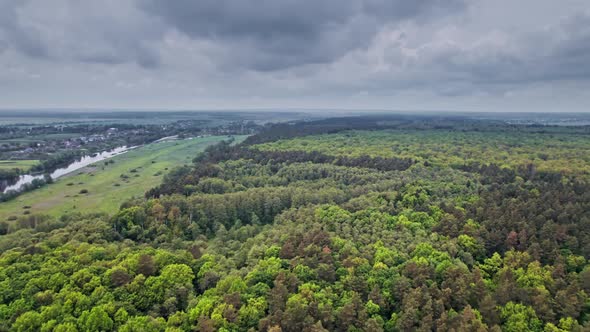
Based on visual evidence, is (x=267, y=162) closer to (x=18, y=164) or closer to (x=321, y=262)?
(x=321, y=262)

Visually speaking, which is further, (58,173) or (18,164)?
(18,164)

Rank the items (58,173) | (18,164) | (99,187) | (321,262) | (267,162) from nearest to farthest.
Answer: (321,262) → (99,187) → (267,162) → (58,173) → (18,164)

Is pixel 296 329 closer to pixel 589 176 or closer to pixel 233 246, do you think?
pixel 233 246

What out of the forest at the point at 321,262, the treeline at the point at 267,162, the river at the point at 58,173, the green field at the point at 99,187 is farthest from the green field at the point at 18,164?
the forest at the point at 321,262

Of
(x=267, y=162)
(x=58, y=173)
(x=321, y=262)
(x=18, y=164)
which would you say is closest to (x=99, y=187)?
(x=58, y=173)

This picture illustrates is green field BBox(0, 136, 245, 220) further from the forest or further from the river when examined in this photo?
the forest

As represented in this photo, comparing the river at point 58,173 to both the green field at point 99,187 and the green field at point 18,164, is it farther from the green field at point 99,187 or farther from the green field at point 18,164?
the green field at point 18,164

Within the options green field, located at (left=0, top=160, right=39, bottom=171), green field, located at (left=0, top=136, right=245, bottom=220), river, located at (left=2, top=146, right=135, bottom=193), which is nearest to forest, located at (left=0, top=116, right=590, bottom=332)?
green field, located at (left=0, top=136, right=245, bottom=220)
